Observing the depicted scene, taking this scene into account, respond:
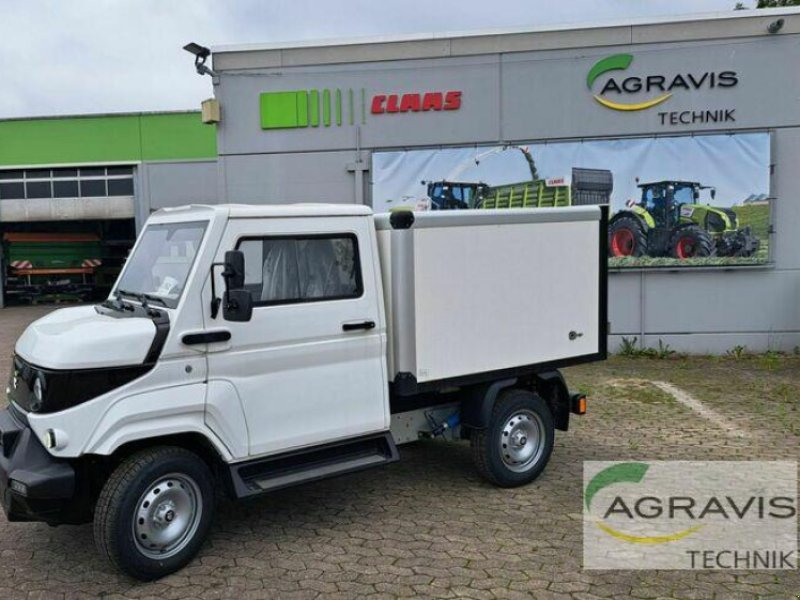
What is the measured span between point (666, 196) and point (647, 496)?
7667mm

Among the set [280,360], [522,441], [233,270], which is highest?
[233,270]

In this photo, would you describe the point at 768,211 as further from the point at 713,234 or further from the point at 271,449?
the point at 271,449

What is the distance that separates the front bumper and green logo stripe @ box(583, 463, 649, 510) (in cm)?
366

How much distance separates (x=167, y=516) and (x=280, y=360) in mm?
1149

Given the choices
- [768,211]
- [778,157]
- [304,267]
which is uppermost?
[778,157]

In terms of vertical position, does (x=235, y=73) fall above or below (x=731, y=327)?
above

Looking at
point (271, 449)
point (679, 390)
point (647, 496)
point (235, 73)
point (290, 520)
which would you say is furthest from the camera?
point (235, 73)

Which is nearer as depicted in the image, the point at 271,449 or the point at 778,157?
the point at 271,449

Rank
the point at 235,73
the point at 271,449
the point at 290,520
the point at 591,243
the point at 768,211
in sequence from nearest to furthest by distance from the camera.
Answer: the point at 271,449 < the point at 290,520 < the point at 591,243 < the point at 768,211 < the point at 235,73

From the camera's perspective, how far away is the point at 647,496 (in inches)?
219

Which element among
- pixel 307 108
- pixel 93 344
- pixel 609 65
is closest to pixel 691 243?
pixel 609 65

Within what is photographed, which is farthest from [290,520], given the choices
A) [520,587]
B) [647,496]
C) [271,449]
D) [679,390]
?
[679,390]

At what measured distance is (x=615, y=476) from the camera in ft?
19.8

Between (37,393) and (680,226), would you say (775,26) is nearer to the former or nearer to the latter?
(680,226)
